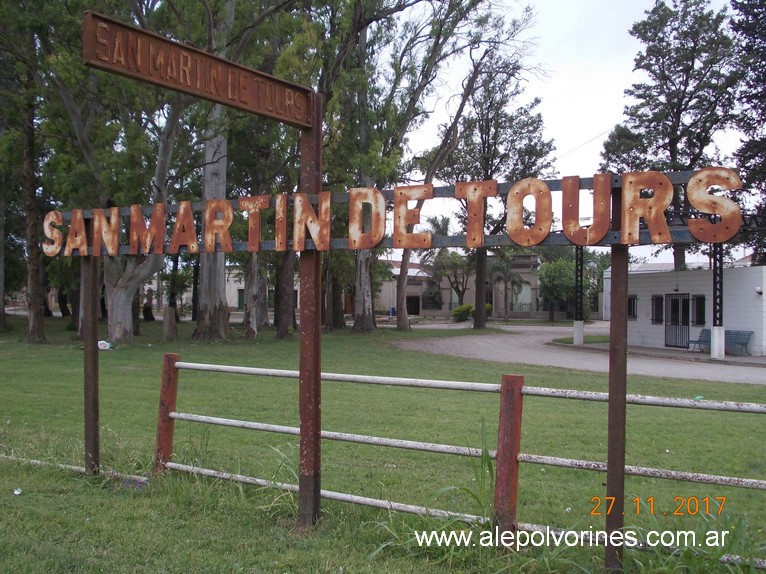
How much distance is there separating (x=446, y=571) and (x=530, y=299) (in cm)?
6665

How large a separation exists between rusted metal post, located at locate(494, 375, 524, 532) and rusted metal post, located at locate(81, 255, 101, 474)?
370 centimetres

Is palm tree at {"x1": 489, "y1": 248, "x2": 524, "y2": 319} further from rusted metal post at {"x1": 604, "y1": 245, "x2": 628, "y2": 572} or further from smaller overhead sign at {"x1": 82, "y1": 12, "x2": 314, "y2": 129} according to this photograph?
rusted metal post at {"x1": 604, "y1": 245, "x2": 628, "y2": 572}

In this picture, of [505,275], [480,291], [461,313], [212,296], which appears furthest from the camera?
[505,275]

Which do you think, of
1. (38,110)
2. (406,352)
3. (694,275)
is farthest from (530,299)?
(38,110)

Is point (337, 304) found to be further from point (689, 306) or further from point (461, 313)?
point (461, 313)

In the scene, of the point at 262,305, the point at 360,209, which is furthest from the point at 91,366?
the point at 262,305

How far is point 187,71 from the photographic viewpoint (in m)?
4.91

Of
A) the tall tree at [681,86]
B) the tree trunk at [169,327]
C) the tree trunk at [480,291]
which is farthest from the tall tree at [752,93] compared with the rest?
the tree trunk at [169,327]

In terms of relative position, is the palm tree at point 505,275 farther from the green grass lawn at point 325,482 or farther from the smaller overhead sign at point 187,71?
the smaller overhead sign at point 187,71

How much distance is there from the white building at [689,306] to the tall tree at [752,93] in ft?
18.3

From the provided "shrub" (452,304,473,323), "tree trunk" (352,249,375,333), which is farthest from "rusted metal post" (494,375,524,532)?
"shrub" (452,304,473,323)

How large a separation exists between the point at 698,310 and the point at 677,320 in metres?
1.34

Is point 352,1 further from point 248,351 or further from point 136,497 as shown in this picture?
point 136,497

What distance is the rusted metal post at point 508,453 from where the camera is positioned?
14.7ft
